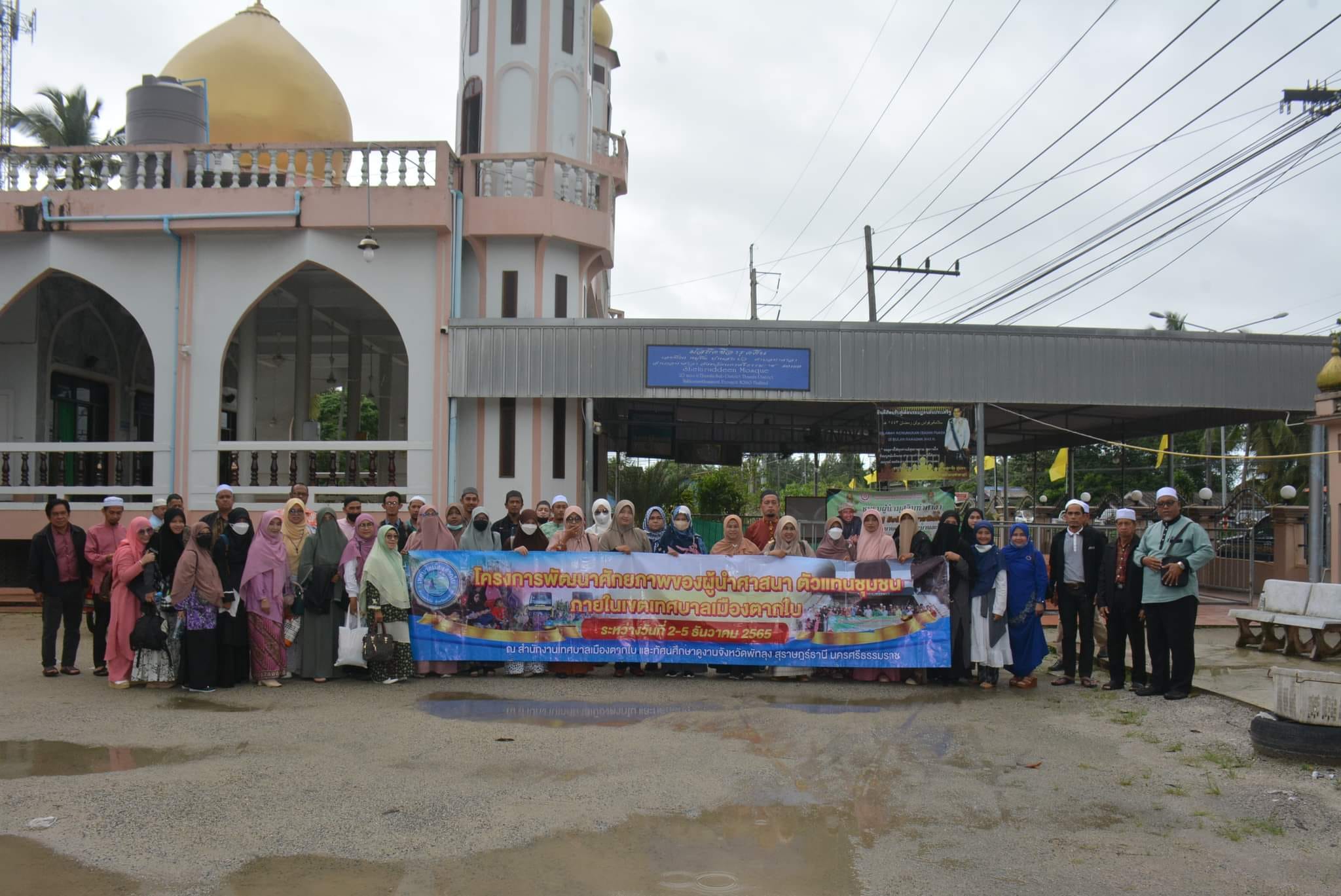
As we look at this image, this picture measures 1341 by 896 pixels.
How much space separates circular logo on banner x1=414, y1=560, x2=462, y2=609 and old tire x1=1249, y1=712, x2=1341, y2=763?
6.22 metres

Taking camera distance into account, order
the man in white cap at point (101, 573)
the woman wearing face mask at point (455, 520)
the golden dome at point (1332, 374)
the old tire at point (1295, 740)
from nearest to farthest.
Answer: the old tire at point (1295, 740), the man in white cap at point (101, 573), the woman wearing face mask at point (455, 520), the golden dome at point (1332, 374)

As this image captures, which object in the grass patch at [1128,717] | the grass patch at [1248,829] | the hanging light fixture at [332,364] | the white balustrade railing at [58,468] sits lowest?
the grass patch at [1128,717]

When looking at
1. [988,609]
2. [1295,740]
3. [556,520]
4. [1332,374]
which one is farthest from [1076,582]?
[1332,374]

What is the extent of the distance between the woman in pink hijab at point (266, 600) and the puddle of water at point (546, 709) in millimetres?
1505

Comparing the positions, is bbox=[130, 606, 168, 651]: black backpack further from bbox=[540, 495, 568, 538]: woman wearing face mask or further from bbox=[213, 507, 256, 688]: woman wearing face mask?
bbox=[540, 495, 568, 538]: woman wearing face mask

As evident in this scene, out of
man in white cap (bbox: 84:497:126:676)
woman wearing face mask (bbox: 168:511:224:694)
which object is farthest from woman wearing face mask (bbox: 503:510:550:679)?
man in white cap (bbox: 84:497:126:676)

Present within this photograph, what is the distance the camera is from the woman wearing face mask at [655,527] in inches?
372

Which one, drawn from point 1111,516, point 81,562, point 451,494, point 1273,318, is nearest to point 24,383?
point 451,494

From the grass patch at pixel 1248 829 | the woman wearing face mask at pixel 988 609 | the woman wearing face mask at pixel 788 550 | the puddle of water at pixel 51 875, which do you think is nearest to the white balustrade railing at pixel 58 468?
the woman wearing face mask at pixel 788 550

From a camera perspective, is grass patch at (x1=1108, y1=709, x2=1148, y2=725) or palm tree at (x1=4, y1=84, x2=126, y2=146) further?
palm tree at (x1=4, y1=84, x2=126, y2=146)

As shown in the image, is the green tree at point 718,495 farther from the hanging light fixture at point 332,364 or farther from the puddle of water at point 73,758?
the puddle of water at point 73,758

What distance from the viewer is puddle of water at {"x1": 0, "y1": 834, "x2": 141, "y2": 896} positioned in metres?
4.06

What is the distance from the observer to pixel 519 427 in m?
15.1

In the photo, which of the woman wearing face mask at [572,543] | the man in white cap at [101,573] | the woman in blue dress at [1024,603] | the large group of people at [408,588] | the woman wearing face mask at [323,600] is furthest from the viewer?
the woman wearing face mask at [572,543]
